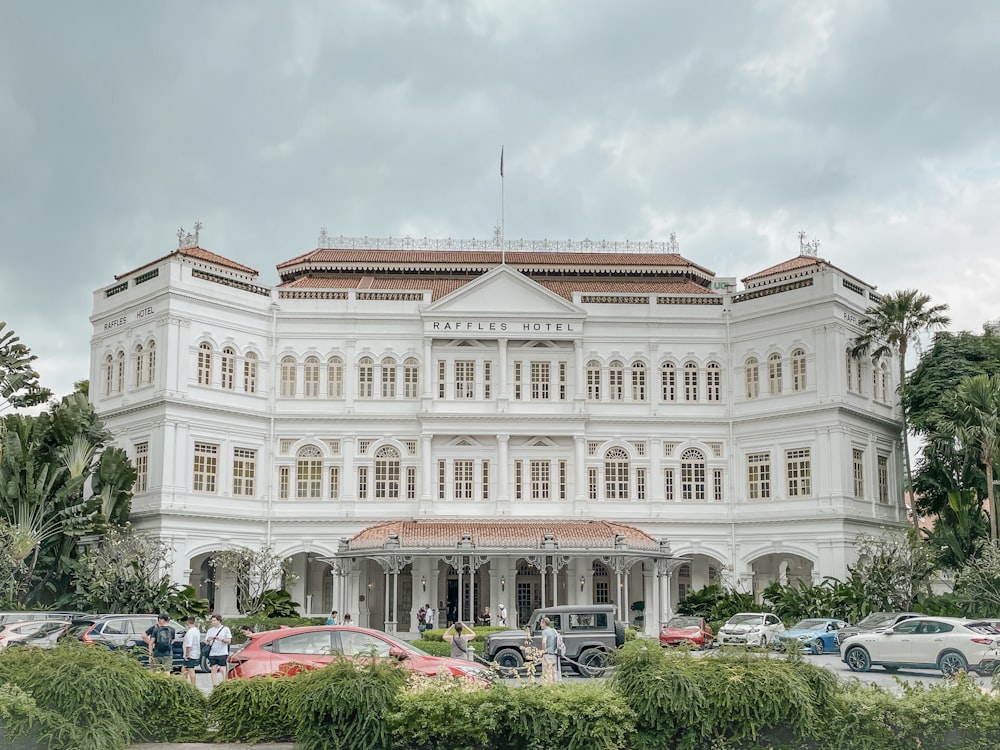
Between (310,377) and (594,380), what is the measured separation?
11.5 meters

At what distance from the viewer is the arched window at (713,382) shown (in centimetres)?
4872

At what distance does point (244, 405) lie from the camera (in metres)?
46.9

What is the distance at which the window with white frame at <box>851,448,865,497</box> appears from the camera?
46.0m

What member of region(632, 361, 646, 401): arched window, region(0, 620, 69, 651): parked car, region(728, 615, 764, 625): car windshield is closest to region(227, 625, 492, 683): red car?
region(0, 620, 69, 651): parked car

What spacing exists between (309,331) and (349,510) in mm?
7451

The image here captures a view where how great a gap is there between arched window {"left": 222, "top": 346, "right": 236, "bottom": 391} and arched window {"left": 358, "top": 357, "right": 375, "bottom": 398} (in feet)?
16.4

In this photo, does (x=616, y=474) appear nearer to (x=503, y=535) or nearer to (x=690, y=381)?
(x=690, y=381)

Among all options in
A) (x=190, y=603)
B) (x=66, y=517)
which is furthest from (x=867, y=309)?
(x=66, y=517)

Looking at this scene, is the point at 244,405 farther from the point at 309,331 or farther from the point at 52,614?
the point at 52,614

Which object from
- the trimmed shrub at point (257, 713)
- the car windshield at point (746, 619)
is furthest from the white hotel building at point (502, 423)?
the trimmed shrub at point (257, 713)

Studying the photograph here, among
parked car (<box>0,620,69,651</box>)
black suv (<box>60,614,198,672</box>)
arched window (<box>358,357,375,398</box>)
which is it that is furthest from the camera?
arched window (<box>358,357,375,398</box>)

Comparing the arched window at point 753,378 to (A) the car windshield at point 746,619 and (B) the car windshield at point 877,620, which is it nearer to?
(A) the car windshield at point 746,619

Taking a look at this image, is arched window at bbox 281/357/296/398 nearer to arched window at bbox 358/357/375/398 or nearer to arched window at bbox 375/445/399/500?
arched window at bbox 358/357/375/398

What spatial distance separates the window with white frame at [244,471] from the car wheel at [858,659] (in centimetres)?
2601
